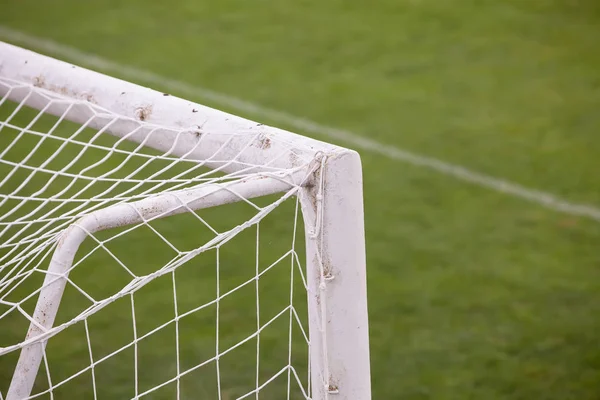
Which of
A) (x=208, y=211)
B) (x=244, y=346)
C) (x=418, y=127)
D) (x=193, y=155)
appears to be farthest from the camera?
(x=418, y=127)

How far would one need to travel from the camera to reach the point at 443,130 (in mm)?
4863

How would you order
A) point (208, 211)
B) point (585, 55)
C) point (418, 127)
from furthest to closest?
1. point (585, 55)
2. point (418, 127)
3. point (208, 211)

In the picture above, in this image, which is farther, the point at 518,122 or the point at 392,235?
the point at 518,122

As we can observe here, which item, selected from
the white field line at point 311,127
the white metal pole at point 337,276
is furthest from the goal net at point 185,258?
the white field line at point 311,127

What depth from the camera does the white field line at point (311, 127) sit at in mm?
4164

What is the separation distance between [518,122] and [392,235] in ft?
4.91

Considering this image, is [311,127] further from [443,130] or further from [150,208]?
[150,208]

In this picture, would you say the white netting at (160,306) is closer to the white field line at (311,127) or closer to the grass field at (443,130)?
the grass field at (443,130)

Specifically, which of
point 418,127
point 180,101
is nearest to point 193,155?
point 180,101

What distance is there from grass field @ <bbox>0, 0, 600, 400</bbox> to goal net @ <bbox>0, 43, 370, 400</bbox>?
95mm

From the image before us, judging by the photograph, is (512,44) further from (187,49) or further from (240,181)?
(240,181)

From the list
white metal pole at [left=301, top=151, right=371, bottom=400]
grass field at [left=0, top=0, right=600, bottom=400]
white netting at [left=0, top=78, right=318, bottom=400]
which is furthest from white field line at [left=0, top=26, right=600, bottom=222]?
white metal pole at [left=301, top=151, right=371, bottom=400]

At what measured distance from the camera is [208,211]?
4.11 meters

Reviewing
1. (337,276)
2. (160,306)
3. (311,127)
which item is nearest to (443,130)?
(311,127)
